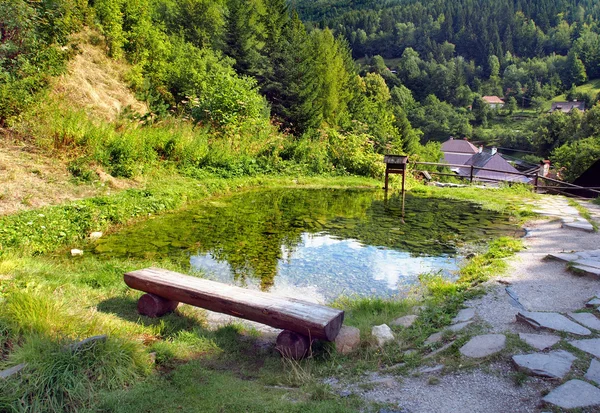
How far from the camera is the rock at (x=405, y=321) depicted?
12.8 feet

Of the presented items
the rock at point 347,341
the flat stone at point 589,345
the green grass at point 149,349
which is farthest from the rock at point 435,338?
the flat stone at point 589,345

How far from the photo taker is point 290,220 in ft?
27.6

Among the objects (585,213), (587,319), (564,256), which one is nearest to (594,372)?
(587,319)

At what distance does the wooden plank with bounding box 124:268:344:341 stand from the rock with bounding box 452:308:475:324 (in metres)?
1.07

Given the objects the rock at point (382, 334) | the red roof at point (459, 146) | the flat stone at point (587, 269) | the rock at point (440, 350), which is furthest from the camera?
the red roof at point (459, 146)

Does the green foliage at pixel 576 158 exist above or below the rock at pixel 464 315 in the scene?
above

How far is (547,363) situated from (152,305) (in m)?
3.25

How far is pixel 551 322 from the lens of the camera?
135 inches

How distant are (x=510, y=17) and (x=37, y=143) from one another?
11120 centimetres

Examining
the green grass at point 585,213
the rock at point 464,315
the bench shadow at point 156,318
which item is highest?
the green grass at point 585,213

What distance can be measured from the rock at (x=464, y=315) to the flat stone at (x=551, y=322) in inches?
15.4

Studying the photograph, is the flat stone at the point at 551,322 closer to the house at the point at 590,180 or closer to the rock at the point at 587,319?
the rock at the point at 587,319

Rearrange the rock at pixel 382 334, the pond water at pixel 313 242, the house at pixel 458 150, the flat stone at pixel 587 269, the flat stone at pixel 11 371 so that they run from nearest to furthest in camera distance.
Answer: the flat stone at pixel 11 371, the rock at pixel 382 334, the flat stone at pixel 587 269, the pond water at pixel 313 242, the house at pixel 458 150

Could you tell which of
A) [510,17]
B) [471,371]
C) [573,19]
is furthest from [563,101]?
[471,371]
